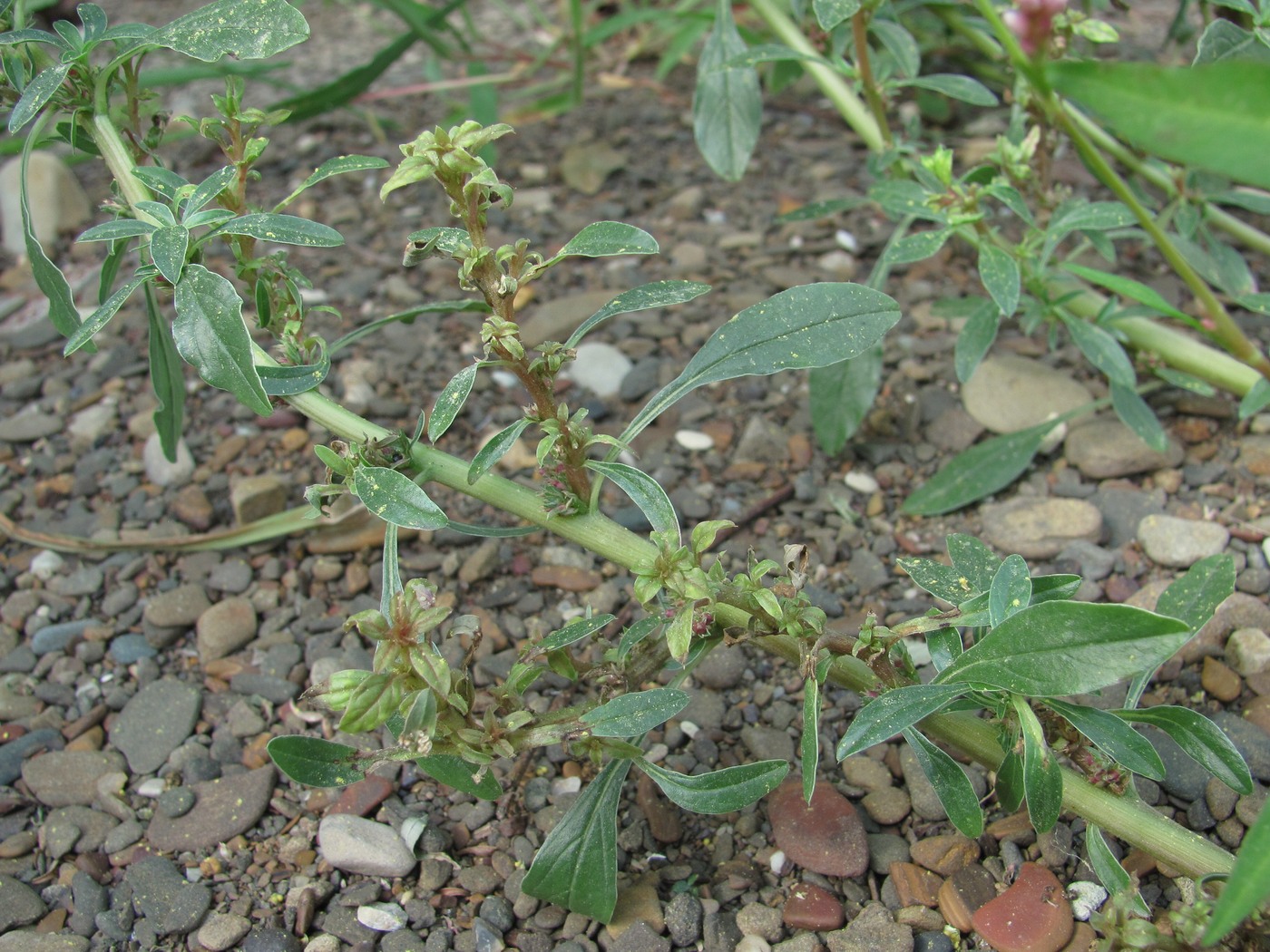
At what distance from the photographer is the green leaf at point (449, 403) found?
121 cm

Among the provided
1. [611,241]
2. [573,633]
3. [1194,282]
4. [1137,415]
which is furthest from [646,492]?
[1137,415]

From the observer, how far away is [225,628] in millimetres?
1713

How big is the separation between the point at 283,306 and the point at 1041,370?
1.38 meters

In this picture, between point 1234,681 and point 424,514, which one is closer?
point 424,514

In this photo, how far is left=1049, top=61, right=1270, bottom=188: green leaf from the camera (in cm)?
77

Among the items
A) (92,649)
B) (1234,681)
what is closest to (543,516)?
(92,649)

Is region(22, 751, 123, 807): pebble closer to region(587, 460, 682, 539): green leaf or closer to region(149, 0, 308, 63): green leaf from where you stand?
region(587, 460, 682, 539): green leaf

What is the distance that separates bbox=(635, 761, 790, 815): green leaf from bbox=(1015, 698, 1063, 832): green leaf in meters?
0.25

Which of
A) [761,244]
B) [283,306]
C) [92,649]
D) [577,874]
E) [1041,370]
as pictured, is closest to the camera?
[577,874]

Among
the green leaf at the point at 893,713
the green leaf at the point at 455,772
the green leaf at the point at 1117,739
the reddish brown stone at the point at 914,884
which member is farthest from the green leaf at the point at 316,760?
the green leaf at the point at 1117,739

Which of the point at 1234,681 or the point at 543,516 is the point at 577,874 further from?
the point at 1234,681

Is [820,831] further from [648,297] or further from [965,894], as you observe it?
[648,297]

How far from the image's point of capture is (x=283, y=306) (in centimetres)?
138

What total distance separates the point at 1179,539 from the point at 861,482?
0.51 metres
